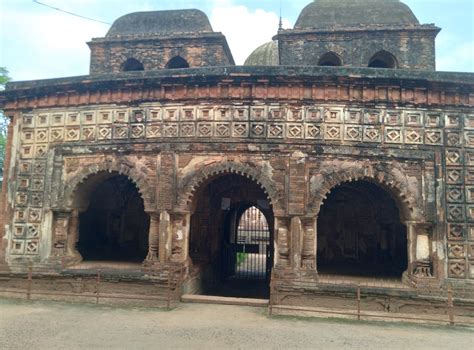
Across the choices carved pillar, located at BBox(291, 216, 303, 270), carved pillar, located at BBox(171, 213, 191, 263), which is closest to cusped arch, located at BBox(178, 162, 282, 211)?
carved pillar, located at BBox(171, 213, 191, 263)

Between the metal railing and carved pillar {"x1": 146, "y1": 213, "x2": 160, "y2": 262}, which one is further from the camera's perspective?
carved pillar {"x1": 146, "y1": 213, "x2": 160, "y2": 262}

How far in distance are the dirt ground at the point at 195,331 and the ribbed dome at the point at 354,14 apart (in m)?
8.86

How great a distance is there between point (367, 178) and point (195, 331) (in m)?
4.75

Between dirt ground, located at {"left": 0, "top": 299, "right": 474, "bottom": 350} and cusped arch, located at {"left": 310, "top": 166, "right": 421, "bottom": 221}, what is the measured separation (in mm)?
2421

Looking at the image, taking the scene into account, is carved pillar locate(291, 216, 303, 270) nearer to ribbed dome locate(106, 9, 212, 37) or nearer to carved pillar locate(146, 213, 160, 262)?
carved pillar locate(146, 213, 160, 262)

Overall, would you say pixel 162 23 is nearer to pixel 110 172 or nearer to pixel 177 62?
pixel 177 62

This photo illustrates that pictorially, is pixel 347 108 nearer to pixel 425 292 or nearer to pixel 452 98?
pixel 452 98

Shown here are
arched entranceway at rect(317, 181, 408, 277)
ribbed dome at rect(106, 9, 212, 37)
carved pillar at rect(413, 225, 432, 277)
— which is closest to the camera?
carved pillar at rect(413, 225, 432, 277)

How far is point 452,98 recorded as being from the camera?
823cm

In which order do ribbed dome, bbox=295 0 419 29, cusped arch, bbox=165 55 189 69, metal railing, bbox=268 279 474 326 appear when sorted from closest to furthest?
metal railing, bbox=268 279 474 326 < ribbed dome, bbox=295 0 419 29 < cusped arch, bbox=165 55 189 69

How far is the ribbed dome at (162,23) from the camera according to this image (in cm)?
1266

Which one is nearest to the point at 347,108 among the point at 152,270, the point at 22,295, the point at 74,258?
the point at 152,270

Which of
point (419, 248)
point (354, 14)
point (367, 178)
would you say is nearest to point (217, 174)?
point (367, 178)

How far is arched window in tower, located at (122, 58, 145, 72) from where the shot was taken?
1240 cm
